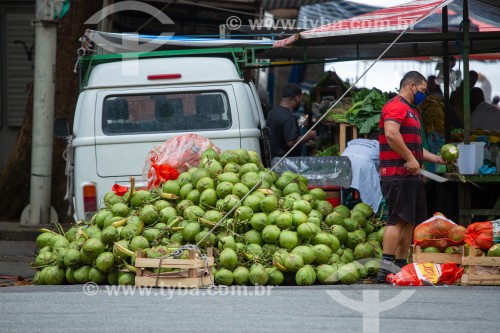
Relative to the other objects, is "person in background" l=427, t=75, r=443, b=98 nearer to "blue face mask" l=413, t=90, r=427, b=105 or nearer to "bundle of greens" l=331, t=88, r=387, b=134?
"bundle of greens" l=331, t=88, r=387, b=134

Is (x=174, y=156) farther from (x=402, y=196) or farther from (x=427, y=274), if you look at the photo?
(x=427, y=274)

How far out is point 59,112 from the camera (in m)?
15.3

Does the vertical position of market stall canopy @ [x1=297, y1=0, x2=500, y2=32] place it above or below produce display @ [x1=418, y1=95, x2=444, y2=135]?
above

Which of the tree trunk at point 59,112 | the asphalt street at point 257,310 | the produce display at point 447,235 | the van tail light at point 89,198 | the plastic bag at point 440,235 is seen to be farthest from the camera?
the tree trunk at point 59,112

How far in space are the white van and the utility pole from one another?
3647 mm

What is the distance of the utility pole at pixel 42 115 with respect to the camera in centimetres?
1437

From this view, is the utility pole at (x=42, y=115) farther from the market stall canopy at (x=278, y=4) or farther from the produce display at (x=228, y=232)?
the market stall canopy at (x=278, y=4)

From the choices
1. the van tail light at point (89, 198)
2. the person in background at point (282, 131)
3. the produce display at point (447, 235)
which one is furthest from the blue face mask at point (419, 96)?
the van tail light at point (89, 198)

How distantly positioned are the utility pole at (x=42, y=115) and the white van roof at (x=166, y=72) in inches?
149

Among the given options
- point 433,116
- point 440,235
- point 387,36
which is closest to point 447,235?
point 440,235

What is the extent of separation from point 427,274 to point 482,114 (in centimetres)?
602

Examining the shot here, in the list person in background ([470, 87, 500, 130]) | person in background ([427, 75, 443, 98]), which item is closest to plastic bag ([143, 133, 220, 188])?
person in background ([470, 87, 500, 130])

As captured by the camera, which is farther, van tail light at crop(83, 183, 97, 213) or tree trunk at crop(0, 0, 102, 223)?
tree trunk at crop(0, 0, 102, 223)

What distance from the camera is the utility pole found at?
47.1ft
